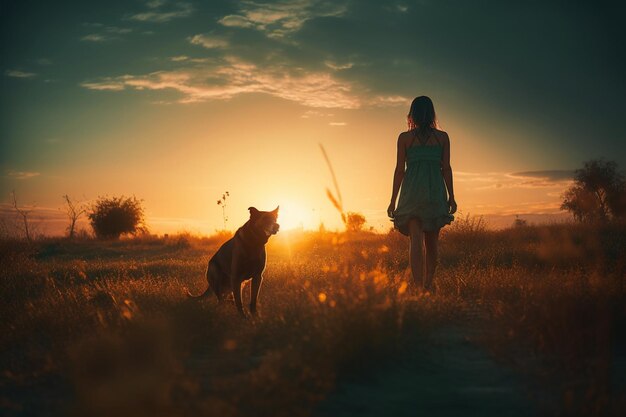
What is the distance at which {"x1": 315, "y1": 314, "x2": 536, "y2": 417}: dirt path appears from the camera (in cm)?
336

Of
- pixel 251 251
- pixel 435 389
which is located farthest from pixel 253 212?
pixel 435 389

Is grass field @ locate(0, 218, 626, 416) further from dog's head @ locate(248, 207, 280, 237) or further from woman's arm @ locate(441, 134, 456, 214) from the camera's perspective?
woman's arm @ locate(441, 134, 456, 214)

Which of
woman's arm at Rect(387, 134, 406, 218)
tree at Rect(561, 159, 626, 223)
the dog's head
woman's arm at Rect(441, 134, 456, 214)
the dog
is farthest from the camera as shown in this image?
tree at Rect(561, 159, 626, 223)

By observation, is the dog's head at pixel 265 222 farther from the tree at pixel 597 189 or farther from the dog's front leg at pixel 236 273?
the tree at pixel 597 189

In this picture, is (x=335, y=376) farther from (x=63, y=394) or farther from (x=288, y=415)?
(x=63, y=394)

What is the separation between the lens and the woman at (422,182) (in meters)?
6.87

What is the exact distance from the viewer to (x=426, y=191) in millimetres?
6848

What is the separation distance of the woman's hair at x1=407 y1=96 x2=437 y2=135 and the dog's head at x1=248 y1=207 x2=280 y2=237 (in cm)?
232

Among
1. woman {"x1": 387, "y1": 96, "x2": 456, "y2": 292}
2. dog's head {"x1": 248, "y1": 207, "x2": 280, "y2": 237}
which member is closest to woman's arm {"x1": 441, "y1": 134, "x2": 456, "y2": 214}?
woman {"x1": 387, "y1": 96, "x2": 456, "y2": 292}

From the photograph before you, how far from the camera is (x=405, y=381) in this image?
3844 millimetres

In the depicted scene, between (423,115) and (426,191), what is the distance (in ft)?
3.40

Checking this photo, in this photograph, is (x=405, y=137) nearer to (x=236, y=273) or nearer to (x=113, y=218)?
(x=236, y=273)

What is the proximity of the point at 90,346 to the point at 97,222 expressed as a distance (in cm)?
3438

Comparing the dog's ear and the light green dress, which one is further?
the dog's ear
